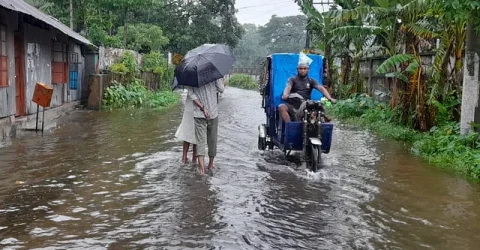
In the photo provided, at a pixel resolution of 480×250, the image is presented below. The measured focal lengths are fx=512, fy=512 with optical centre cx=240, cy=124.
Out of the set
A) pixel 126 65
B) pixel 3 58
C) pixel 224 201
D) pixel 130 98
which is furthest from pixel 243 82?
pixel 224 201

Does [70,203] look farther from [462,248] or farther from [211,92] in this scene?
[462,248]

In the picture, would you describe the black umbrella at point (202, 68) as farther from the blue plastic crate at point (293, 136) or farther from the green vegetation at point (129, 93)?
the green vegetation at point (129, 93)

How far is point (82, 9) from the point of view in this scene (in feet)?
79.0

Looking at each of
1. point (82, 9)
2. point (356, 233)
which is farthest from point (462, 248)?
point (82, 9)

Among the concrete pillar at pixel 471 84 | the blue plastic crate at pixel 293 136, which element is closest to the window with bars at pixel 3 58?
the blue plastic crate at pixel 293 136

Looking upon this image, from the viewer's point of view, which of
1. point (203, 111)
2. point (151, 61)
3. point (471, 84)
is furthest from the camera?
point (151, 61)

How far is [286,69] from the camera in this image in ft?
32.2

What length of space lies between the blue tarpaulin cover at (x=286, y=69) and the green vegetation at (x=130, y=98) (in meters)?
11.3

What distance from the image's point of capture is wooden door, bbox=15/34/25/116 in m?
13.8

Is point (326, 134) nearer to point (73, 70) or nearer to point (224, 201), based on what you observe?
point (224, 201)

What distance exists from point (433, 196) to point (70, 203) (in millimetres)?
4879

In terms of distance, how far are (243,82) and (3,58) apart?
137ft

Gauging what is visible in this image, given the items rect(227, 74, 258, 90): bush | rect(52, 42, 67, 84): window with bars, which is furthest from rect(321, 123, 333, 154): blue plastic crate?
rect(227, 74, 258, 90): bush

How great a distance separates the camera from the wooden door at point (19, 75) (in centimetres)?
1376
